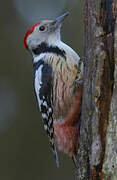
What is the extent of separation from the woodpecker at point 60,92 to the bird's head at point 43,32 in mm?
209

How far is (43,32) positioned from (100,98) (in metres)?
1.66

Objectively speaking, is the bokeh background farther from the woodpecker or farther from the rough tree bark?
the rough tree bark

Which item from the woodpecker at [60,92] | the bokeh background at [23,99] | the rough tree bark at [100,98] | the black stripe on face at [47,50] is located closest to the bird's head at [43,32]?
the black stripe on face at [47,50]

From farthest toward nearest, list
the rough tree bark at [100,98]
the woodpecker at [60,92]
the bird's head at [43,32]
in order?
the bird's head at [43,32], the woodpecker at [60,92], the rough tree bark at [100,98]

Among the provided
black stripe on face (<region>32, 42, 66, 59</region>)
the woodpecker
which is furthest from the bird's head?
the woodpecker

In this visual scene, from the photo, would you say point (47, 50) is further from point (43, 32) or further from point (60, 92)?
point (60, 92)

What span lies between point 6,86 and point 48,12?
2.05 m

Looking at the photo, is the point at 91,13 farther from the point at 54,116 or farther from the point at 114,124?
the point at 54,116

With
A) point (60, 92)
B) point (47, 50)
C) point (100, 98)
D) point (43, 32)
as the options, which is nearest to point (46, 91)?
point (60, 92)

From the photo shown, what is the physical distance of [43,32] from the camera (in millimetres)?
3986

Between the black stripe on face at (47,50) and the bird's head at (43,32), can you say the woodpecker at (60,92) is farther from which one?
the bird's head at (43,32)

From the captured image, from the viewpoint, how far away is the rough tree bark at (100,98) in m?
2.53

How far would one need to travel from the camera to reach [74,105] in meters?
3.33

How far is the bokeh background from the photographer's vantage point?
6863 mm
